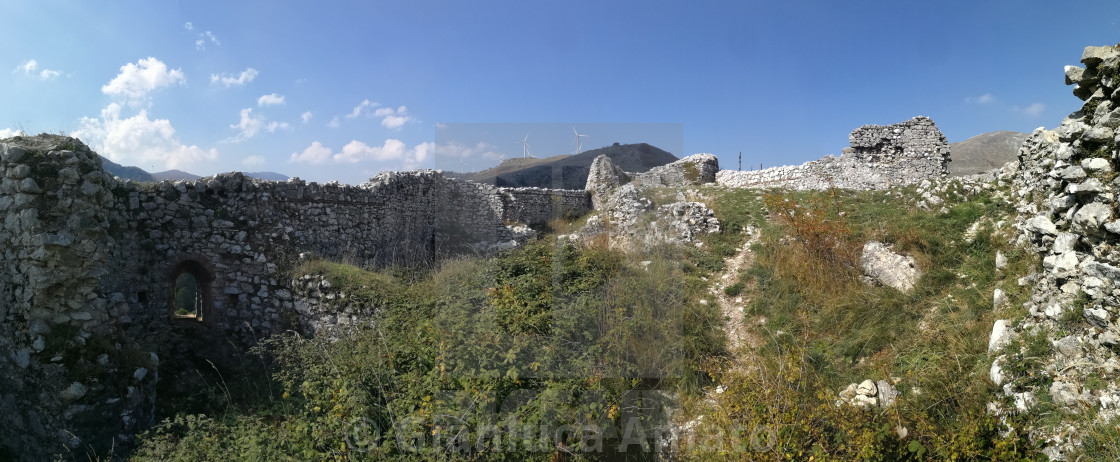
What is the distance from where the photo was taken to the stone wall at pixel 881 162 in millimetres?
15008

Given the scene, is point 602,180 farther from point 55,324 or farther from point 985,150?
point 985,150

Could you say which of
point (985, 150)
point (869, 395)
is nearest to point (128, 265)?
point (869, 395)

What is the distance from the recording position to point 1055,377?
379 centimetres

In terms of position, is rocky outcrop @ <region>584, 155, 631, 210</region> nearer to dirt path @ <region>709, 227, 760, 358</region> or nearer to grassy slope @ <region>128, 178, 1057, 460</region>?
dirt path @ <region>709, 227, 760, 358</region>

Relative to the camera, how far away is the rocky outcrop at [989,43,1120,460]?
3.50 m

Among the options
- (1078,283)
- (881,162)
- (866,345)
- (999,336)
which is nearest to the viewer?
(1078,283)

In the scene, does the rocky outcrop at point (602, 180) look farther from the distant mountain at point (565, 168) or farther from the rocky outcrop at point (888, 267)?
the rocky outcrop at point (888, 267)

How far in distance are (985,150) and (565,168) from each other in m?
27.1

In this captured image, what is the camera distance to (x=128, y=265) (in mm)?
7645

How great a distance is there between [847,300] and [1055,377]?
280cm

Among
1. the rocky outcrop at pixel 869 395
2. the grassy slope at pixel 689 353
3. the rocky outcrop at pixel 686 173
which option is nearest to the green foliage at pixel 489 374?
the grassy slope at pixel 689 353

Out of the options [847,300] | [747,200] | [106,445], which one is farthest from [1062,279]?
[106,445]

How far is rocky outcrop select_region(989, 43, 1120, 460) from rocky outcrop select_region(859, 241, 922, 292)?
6.29 feet

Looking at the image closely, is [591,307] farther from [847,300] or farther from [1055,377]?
[1055,377]
